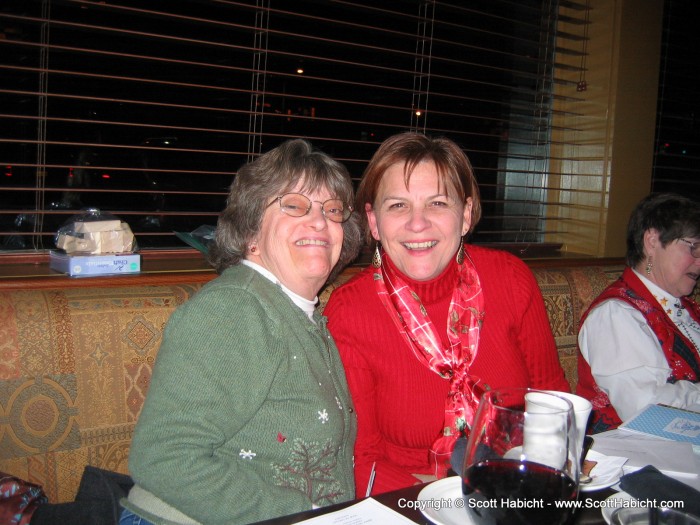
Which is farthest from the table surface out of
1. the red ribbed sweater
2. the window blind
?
the window blind

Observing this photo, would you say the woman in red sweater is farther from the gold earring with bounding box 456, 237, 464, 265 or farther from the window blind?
the window blind

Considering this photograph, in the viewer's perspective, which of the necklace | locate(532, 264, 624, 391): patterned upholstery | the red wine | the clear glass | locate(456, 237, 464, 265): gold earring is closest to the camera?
the red wine

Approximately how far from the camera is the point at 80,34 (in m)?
2.34

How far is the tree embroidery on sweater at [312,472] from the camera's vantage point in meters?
1.15

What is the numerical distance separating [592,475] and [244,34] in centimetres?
239

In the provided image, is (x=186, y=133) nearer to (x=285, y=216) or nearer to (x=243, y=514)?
(x=285, y=216)

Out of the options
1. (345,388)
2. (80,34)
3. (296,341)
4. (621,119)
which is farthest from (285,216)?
(621,119)

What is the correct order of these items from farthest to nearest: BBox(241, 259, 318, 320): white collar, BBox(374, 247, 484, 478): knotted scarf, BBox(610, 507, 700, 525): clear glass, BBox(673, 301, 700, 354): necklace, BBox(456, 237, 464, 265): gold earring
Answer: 1. BBox(673, 301, 700, 354): necklace
2. BBox(456, 237, 464, 265): gold earring
3. BBox(374, 247, 484, 478): knotted scarf
4. BBox(241, 259, 318, 320): white collar
5. BBox(610, 507, 700, 525): clear glass

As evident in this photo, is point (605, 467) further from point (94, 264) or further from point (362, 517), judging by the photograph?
point (94, 264)

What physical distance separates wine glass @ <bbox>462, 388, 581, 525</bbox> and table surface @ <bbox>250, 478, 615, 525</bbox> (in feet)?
0.75

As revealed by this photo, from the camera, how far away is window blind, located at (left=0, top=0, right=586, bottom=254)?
222 centimetres

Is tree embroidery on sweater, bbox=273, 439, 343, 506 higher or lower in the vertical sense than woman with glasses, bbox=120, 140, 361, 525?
lower

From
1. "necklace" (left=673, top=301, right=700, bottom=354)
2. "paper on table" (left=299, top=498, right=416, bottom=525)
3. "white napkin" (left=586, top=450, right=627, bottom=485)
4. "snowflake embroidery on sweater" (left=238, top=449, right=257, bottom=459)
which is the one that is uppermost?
"necklace" (left=673, top=301, right=700, bottom=354)

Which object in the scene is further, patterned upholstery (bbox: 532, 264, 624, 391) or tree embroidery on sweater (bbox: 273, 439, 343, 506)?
patterned upholstery (bbox: 532, 264, 624, 391)
